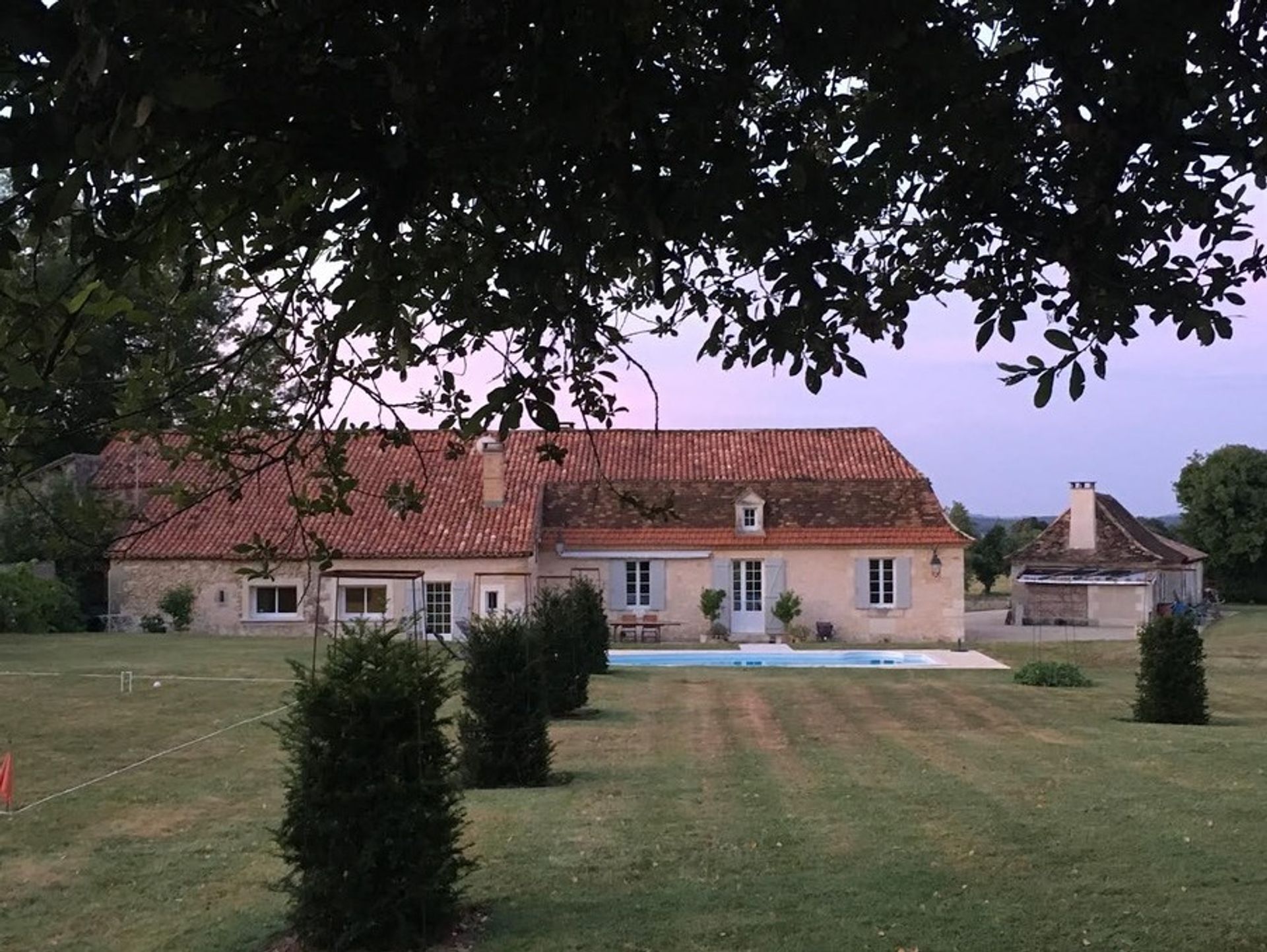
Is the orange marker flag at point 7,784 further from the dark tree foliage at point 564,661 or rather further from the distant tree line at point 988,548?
the distant tree line at point 988,548

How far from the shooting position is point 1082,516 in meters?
38.9

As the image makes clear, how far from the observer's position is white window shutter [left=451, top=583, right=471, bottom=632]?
27.8 m

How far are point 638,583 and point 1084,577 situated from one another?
15113 mm

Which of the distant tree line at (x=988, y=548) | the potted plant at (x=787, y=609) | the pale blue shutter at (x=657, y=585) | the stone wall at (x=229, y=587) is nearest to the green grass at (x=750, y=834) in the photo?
the stone wall at (x=229, y=587)

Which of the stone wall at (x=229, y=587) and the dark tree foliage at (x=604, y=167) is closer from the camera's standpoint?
the dark tree foliage at (x=604, y=167)

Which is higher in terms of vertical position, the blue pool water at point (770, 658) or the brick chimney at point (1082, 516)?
the brick chimney at point (1082, 516)

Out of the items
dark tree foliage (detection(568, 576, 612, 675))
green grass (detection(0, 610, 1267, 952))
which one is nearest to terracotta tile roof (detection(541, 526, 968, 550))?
dark tree foliage (detection(568, 576, 612, 675))

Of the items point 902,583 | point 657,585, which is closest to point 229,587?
point 657,585

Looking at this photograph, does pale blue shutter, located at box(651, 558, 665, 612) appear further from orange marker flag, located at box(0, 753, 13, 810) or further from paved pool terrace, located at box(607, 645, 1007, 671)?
orange marker flag, located at box(0, 753, 13, 810)

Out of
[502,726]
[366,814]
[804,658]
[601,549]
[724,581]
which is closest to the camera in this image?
[366,814]

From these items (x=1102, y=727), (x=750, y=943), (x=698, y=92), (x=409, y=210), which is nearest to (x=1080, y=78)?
(x=698, y=92)

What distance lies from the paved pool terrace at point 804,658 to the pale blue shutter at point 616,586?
8.69ft

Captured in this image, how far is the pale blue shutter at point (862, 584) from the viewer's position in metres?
29.3

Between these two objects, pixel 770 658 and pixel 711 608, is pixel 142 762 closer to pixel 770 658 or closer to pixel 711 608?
pixel 770 658
